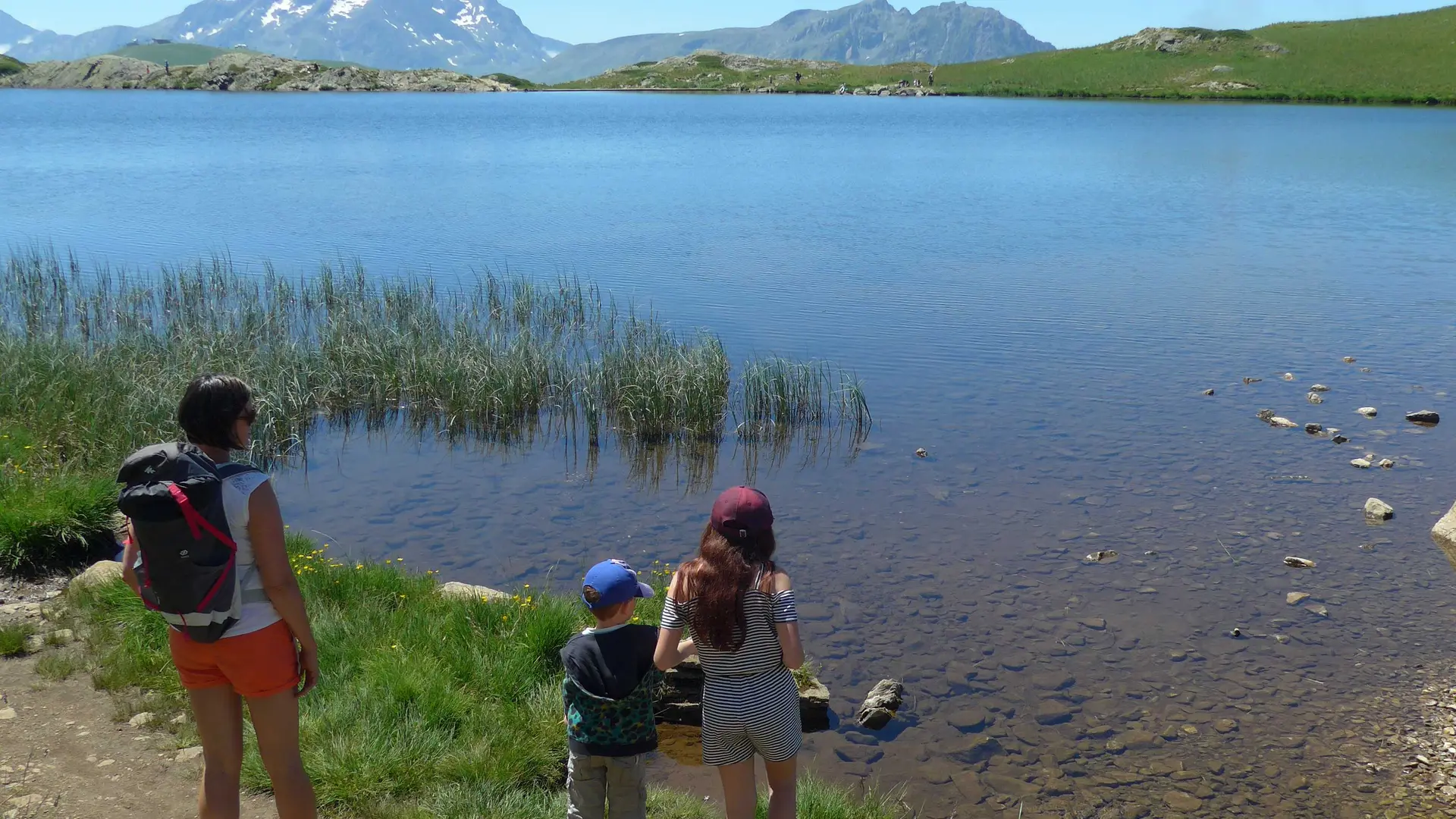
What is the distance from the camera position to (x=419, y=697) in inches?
255

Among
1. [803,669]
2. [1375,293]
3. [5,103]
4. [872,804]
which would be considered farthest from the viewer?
[5,103]

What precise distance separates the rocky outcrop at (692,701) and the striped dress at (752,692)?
2391 mm

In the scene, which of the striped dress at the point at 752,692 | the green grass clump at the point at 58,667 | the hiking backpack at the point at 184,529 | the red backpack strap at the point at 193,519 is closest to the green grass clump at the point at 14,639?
the green grass clump at the point at 58,667

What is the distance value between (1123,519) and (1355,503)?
2.49m

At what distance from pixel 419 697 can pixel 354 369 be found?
30.4ft

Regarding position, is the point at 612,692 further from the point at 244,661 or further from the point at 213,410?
the point at 213,410

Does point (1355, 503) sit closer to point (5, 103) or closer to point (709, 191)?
point (709, 191)

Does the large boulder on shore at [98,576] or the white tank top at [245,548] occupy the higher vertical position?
the white tank top at [245,548]

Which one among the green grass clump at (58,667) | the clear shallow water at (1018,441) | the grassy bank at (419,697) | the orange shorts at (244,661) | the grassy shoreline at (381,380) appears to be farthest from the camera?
the grassy shoreline at (381,380)

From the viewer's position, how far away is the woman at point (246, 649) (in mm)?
4043

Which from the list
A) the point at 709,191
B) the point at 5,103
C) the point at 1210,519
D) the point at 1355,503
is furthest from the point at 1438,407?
the point at 5,103

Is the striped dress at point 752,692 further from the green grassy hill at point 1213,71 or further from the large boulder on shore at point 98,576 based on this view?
the green grassy hill at point 1213,71

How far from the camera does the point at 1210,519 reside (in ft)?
36.1

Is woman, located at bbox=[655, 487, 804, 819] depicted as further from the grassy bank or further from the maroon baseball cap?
the grassy bank
